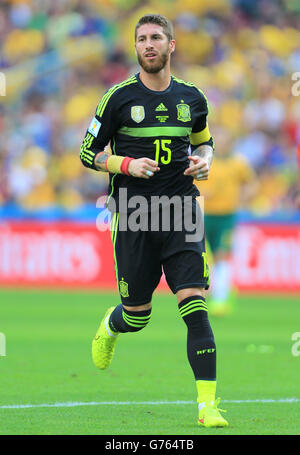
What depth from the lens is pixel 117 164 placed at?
6660 mm

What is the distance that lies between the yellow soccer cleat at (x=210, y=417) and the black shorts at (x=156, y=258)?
85 cm

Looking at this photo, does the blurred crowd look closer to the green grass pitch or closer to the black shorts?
the green grass pitch

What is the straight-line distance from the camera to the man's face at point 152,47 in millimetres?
6703

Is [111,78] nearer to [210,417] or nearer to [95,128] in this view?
[95,128]

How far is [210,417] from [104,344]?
6.31ft

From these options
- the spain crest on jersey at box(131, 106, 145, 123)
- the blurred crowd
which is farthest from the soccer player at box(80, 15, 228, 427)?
the blurred crowd

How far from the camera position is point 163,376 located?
8.65 m

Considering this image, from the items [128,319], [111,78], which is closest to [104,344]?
[128,319]

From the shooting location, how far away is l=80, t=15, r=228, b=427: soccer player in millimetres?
6609

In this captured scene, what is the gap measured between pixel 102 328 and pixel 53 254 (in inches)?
417

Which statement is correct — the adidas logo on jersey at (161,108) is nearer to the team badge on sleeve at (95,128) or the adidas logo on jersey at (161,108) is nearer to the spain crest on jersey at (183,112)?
the spain crest on jersey at (183,112)

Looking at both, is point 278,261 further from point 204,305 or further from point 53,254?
point 204,305

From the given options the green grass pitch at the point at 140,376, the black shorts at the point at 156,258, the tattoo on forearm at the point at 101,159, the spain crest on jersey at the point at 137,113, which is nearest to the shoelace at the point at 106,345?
the green grass pitch at the point at 140,376
